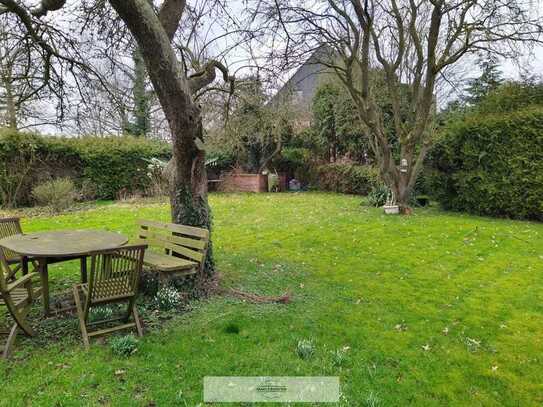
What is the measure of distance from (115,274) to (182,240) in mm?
1125

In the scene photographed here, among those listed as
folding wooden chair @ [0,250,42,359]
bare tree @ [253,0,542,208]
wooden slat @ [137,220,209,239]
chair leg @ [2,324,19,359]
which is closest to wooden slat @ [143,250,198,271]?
wooden slat @ [137,220,209,239]

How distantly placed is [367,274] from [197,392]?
3.26 meters

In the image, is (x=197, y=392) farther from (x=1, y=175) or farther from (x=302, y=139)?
(x=302, y=139)

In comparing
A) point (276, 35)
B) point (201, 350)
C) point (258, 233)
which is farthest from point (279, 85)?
point (201, 350)

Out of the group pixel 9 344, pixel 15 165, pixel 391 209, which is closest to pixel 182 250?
pixel 9 344

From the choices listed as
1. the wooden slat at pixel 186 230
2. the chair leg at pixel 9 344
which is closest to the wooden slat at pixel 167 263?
the wooden slat at pixel 186 230

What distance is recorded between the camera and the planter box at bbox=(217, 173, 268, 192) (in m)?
16.4

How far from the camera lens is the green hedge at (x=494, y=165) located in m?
8.86

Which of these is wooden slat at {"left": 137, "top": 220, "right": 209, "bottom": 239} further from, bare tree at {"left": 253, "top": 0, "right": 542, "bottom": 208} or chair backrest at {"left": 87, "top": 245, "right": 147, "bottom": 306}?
bare tree at {"left": 253, "top": 0, "right": 542, "bottom": 208}

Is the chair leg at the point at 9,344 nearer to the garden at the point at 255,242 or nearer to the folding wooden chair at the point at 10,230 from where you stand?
the garden at the point at 255,242

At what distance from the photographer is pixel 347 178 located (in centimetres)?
1500

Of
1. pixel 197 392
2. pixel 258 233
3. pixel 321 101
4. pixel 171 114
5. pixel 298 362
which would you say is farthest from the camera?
pixel 321 101

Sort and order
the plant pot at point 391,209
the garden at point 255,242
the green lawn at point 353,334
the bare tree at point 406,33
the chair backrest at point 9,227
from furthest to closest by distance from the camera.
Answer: the plant pot at point 391,209 < the bare tree at point 406,33 < the chair backrest at point 9,227 < the garden at point 255,242 < the green lawn at point 353,334

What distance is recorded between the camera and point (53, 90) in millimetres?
5852
